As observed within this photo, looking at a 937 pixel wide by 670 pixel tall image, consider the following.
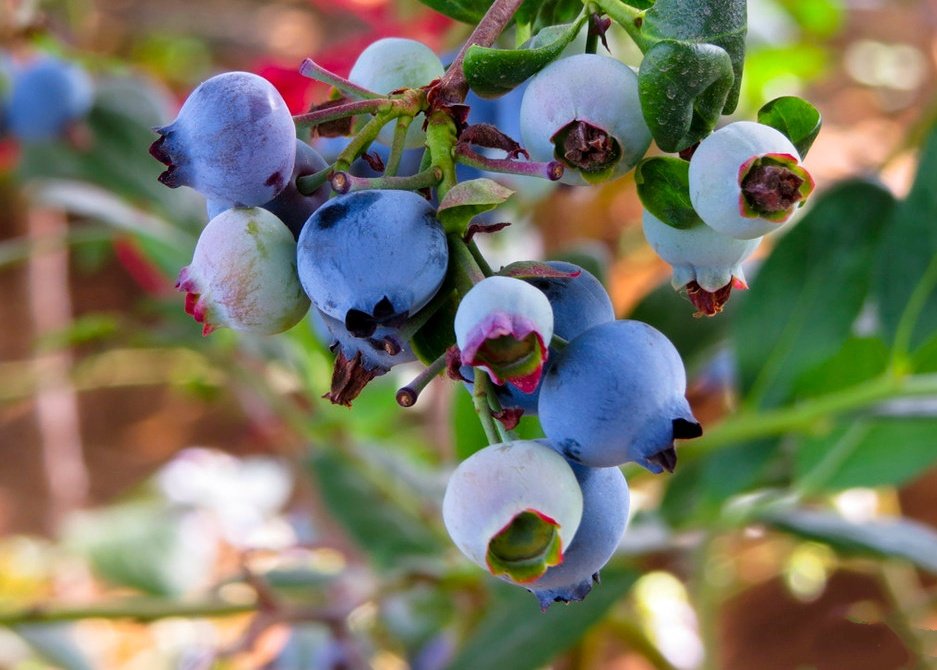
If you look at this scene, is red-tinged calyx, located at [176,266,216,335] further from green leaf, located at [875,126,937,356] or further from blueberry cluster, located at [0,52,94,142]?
blueberry cluster, located at [0,52,94,142]

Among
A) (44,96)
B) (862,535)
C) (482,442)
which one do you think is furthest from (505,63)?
(44,96)

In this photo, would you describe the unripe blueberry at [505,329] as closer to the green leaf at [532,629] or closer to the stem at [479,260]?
the stem at [479,260]

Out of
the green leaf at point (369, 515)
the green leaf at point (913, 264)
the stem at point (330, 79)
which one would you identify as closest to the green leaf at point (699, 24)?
the stem at point (330, 79)

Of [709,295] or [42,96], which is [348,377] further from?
[42,96]

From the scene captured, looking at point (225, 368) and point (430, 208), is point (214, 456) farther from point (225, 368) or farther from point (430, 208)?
point (430, 208)

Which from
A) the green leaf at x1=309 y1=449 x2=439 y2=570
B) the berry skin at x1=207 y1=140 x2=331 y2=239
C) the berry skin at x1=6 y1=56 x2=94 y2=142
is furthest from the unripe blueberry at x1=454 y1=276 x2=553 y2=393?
the berry skin at x1=6 y1=56 x2=94 y2=142
